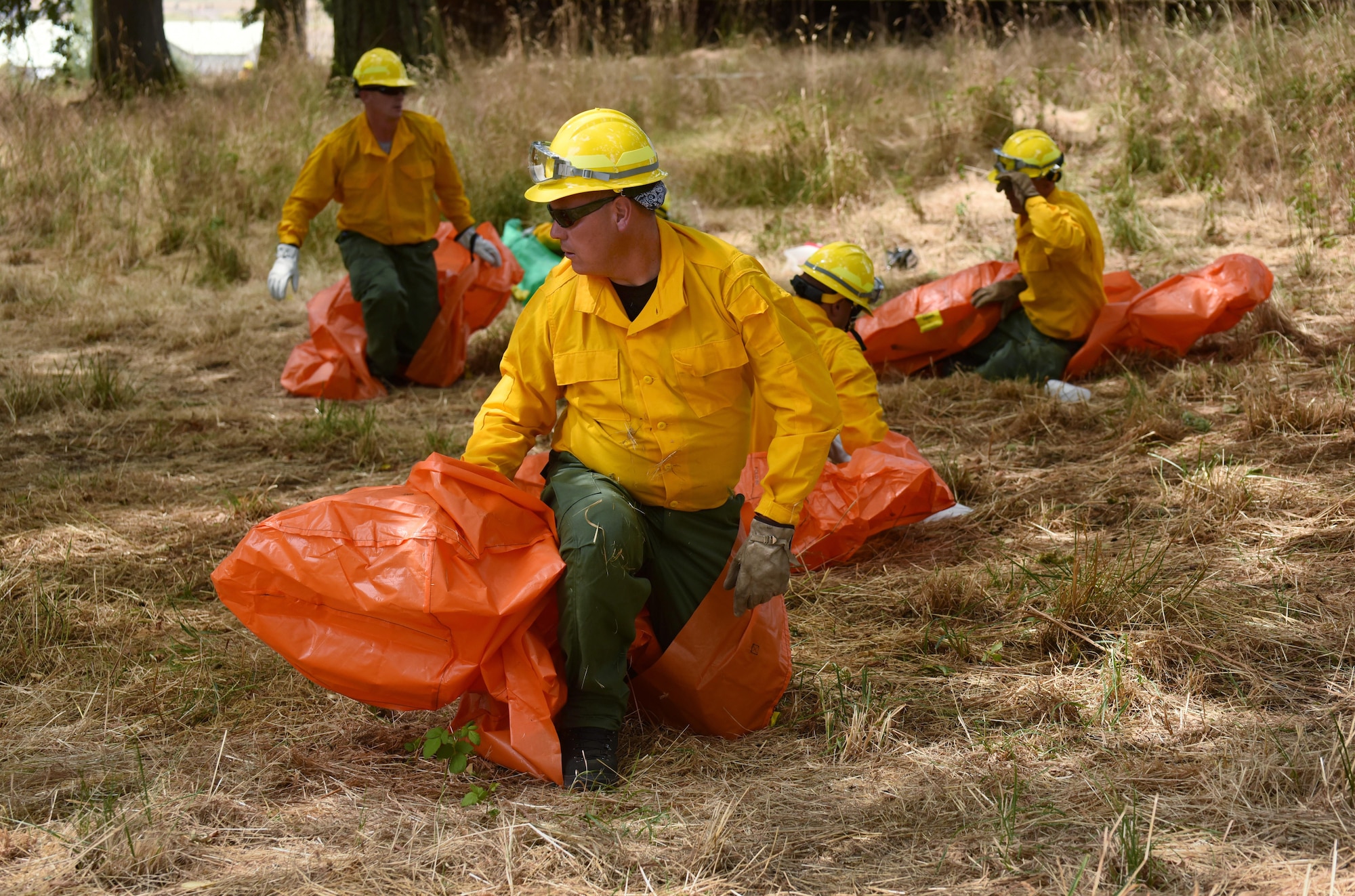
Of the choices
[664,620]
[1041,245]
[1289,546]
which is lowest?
[1289,546]

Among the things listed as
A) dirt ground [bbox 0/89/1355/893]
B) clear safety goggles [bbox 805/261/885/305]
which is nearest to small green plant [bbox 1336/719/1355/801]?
dirt ground [bbox 0/89/1355/893]

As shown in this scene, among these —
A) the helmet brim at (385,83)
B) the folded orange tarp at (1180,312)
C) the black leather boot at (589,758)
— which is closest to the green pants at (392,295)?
the helmet brim at (385,83)

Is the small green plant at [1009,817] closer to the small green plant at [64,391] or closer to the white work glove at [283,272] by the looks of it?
the white work glove at [283,272]

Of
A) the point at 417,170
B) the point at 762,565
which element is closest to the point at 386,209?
the point at 417,170

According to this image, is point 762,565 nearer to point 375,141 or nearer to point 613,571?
point 613,571

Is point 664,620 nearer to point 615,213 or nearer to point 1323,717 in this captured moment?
point 615,213

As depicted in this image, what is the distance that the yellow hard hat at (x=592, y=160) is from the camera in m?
2.49

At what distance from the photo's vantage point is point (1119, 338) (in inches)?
215

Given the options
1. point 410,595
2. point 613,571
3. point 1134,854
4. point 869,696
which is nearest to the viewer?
point 1134,854

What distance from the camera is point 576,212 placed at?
8.31 feet

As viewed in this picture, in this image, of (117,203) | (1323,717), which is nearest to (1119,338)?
(1323,717)

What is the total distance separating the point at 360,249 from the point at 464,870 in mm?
4383

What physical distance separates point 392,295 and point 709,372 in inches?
141

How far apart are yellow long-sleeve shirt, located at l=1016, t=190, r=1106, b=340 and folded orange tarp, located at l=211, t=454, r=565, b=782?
359 centimetres
